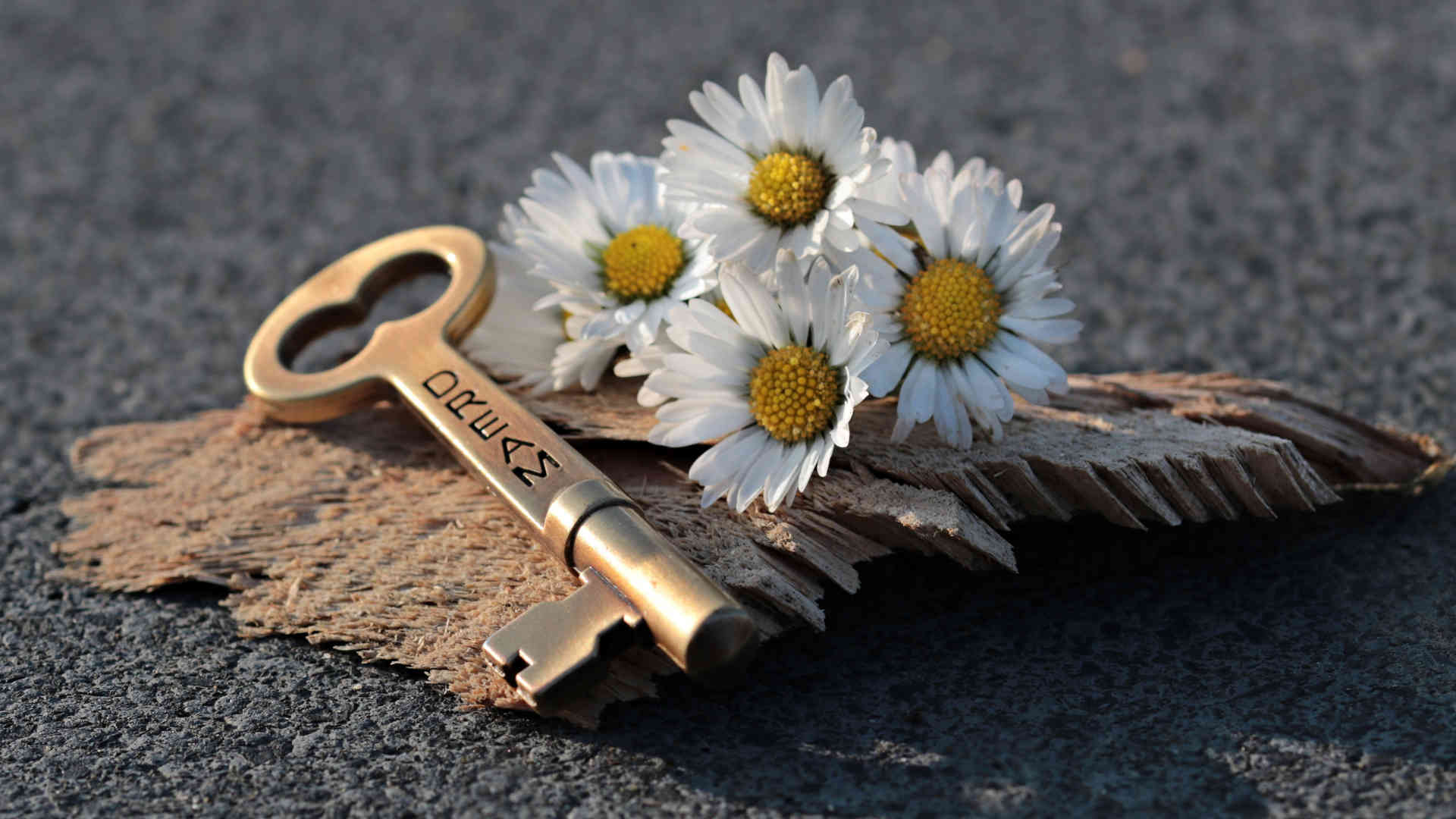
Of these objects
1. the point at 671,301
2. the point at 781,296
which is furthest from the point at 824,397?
the point at 671,301

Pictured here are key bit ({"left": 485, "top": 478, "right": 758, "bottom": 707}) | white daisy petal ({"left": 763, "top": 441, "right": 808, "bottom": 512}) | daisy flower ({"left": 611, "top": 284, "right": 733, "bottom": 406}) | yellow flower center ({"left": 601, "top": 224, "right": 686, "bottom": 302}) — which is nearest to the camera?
key bit ({"left": 485, "top": 478, "right": 758, "bottom": 707})

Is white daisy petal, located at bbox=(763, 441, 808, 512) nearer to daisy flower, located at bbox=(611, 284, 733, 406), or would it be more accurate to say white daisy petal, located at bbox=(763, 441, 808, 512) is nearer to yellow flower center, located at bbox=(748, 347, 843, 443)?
yellow flower center, located at bbox=(748, 347, 843, 443)

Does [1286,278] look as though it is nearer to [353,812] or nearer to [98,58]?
[353,812]

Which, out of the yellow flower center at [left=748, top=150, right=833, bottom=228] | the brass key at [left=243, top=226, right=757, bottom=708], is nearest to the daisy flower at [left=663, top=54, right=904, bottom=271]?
the yellow flower center at [left=748, top=150, right=833, bottom=228]

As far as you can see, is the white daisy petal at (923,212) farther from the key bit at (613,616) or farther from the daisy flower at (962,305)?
the key bit at (613,616)

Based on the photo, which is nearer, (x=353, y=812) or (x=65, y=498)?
(x=353, y=812)

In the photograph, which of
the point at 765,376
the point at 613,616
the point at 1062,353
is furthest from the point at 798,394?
the point at 1062,353

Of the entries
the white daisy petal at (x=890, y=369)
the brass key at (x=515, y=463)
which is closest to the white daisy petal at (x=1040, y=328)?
the white daisy petal at (x=890, y=369)
